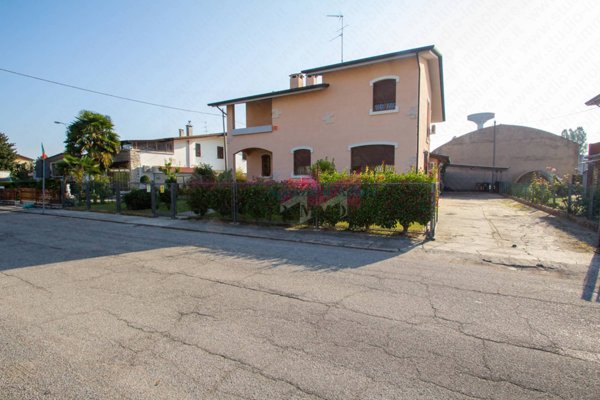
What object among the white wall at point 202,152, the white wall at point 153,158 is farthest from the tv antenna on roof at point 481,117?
the white wall at point 153,158

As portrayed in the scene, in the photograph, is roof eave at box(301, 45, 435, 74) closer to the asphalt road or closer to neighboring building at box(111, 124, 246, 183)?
the asphalt road

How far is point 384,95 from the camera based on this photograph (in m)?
15.3

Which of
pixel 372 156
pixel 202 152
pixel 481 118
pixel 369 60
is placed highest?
pixel 481 118

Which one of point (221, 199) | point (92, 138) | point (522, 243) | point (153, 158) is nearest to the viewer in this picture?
point (522, 243)

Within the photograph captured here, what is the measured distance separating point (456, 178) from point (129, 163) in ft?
124

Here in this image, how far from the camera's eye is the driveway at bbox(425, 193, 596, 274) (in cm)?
657

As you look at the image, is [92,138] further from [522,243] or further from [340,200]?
[522,243]

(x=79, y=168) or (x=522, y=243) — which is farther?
(x=79, y=168)

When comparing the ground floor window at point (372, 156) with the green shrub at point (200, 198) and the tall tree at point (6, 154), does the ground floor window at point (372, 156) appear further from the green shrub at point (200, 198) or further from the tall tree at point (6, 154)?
the tall tree at point (6, 154)

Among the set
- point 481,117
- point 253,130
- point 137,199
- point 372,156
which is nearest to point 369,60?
point 372,156

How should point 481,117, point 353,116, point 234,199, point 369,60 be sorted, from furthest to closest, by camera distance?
point 481,117
point 353,116
point 369,60
point 234,199

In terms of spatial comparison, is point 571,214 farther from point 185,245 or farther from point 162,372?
point 162,372

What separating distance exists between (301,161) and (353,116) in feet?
12.5

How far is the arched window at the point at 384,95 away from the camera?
49.3ft
